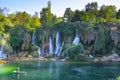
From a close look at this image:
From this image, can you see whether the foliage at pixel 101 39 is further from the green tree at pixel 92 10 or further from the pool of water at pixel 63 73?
the pool of water at pixel 63 73

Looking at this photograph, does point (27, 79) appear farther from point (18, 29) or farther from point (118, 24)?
point (18, 29)

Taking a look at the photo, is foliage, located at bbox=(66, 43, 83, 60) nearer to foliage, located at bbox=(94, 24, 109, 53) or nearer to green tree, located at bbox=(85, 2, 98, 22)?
foliage, located at bbox=(94, 24, 109, 53)

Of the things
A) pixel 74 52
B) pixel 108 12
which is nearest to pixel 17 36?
pixel 74 52

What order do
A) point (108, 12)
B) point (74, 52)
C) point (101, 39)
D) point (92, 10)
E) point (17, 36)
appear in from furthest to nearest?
point (92, 10) → point (108, 12) → point (17, 36) → point (101, 39) → point (74, 52)

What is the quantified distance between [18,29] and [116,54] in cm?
2911

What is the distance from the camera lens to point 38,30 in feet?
254

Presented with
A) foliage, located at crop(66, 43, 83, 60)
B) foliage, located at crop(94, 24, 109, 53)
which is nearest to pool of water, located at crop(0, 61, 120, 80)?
foliage, located at crop(66, 43, 83, 60)

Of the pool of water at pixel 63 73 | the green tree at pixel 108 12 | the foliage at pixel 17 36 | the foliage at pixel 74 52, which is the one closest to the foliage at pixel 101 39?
the foliage at pixel 74 52

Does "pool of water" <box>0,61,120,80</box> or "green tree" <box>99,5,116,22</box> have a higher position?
"green tree" <box>99,5,116,22</box>

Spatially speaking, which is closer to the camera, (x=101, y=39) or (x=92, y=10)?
(x=101, y=39)

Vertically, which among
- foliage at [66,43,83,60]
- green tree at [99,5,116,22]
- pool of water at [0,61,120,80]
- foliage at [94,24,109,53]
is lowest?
pool of water at [0,61,120,80]

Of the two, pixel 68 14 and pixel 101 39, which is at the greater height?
pixel 68 14

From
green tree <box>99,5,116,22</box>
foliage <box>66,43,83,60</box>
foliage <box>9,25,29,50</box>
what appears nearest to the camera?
foliage <box>66,43,83,60</box>

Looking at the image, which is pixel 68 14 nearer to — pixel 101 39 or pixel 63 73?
pixel 101 39
